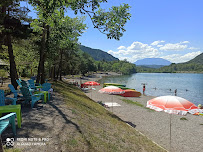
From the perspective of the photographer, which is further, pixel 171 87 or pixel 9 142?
pixel 171 87

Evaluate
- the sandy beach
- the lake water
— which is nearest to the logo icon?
the sandy beach

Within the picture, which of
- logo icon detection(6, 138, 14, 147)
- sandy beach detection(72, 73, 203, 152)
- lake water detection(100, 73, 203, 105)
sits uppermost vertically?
logo icon detection(6, 138, 14, 147)

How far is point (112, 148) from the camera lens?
533cm

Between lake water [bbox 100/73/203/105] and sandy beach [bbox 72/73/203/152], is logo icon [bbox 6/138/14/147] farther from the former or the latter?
lake water [bbox 100/73/203/105]

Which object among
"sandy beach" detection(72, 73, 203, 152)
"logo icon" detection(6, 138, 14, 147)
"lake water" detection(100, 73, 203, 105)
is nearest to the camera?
Answer: "logo icon" detection(6, 138, 14, 147)

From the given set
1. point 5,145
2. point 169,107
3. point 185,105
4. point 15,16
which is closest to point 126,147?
point 169,107

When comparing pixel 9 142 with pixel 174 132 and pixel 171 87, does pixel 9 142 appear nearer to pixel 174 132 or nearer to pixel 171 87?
pixel 174 132

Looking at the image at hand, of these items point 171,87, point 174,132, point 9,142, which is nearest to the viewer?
point 9,142

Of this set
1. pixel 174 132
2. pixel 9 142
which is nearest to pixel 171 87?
pixel 174 132

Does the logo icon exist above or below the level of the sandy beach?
above

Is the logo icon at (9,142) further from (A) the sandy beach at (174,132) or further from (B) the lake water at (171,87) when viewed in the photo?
(B) the lake water at (171,87)

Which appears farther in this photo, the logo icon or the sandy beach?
the sandy beach

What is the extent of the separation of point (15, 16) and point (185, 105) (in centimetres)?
1582

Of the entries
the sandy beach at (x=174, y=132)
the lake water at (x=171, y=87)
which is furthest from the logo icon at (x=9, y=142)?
the lake water at (x=171, y=87)
